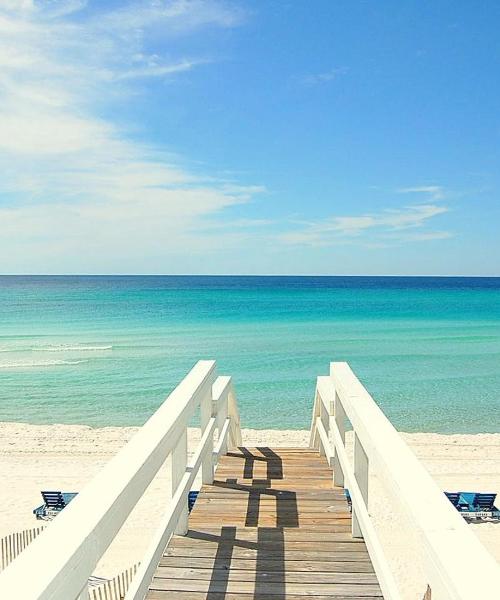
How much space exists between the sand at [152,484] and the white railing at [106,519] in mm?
6374

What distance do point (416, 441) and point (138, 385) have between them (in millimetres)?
12850

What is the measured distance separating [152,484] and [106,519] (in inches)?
484

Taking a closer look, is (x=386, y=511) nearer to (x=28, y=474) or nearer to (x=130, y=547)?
A: (x=130, y=547)

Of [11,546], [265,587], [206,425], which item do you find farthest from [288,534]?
→ [11,546]

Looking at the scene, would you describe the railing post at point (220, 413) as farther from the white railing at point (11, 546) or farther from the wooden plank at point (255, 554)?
the white railing at point (11, 546)

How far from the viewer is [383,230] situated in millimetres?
121188

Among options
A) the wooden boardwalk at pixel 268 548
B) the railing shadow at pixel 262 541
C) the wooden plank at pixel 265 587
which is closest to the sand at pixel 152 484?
the railing shadow at pixel 262 541

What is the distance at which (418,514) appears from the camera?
1699 millimetres

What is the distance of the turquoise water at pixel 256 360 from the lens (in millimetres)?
20797

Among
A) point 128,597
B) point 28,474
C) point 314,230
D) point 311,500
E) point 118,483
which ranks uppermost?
point 314,230

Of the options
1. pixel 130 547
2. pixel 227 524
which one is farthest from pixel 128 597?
pixel 130 547

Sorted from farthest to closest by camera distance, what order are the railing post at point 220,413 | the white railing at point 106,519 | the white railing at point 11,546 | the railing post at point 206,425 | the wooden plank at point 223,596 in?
the white railing at point 11,546 < the railing post at point 220,413 < the railing post at point 206,425 < the wooden plank at point 223,596 < the white railing at point 106,519

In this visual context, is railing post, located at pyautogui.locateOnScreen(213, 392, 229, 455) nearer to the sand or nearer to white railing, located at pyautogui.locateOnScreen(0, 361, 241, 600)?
white railing, located at pyautogui.locateOnScreen(0, 361, 241, 600)

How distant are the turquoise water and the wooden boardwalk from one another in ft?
45.2
